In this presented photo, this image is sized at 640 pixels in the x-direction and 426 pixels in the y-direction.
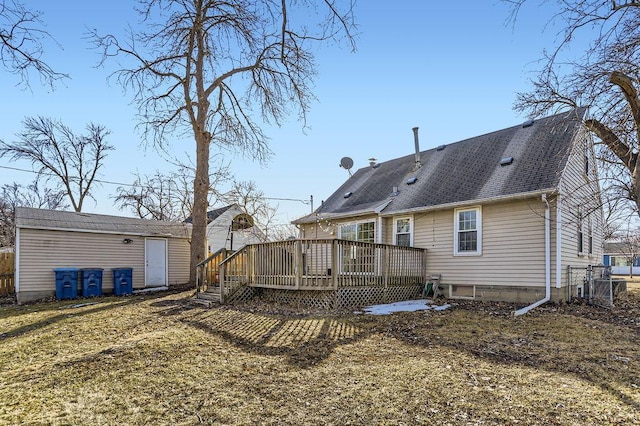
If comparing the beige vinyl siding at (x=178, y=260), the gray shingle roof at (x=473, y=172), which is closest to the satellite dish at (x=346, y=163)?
the gray shingle roof at (x=473, y=172)

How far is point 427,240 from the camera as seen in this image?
12.2 metres

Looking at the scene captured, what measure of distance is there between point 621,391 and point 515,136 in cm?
1019

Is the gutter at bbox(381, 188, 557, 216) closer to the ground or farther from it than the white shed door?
farther from it

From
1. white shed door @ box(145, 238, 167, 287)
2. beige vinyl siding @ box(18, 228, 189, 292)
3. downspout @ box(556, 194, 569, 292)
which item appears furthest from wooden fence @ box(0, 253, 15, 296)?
downspout @ box(556, 194, 569, 292)

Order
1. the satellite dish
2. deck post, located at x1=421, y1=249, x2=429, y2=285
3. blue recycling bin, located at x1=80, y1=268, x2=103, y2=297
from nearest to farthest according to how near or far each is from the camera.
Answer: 1. deck post, located at x1=421, y1=249, x2=429, y2=285
2. blue recycling bin, located at x1=80, y1=268, x2=103, y2=297
3. the satellite dish

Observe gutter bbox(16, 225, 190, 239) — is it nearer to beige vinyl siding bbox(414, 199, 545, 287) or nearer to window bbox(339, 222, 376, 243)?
window bbox(339, 222, 376, 243)

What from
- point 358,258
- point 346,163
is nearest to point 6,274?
point 358,258

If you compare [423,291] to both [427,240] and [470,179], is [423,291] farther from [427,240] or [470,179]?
[470,179]

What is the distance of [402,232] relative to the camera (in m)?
13.0

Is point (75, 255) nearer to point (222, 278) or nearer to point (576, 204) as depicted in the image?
point (222, 278)

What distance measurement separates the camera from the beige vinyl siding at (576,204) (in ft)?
32.6

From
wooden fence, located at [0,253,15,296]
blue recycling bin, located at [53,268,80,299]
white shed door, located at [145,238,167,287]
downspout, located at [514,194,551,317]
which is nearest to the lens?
downspout, located at [514,194,551,317]

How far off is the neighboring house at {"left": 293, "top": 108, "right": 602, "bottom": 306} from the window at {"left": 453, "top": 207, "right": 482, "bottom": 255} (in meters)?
0.03

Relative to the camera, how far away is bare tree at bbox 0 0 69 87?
3888 mm
